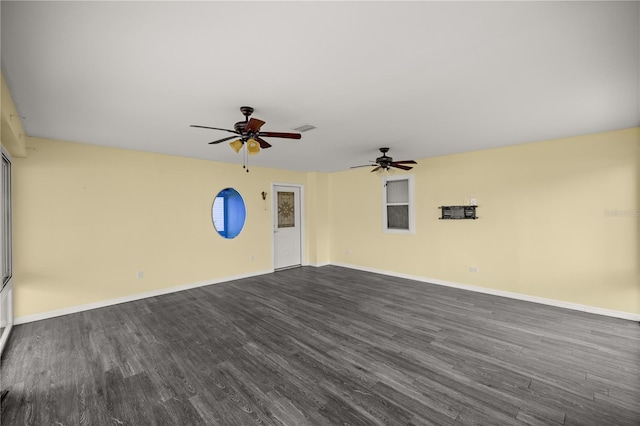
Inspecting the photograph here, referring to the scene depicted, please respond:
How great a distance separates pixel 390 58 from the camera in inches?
75.0

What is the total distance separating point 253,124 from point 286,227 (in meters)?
4.60

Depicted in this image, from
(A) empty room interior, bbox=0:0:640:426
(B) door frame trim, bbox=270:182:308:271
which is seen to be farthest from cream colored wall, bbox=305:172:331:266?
(A) empty room interior, bbox=0:0:640:426

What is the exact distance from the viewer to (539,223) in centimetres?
426

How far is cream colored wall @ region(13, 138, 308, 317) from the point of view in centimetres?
373

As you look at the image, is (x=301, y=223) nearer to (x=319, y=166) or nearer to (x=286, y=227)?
(x=286, y=227)

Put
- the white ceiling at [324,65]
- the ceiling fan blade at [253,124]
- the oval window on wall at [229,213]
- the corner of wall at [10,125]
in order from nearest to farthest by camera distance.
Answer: the white ceiling at [324,65] < the corner of wall at [10,125] < the ceiling fan blade at [253,124] < the oval window on wall at [229,213]

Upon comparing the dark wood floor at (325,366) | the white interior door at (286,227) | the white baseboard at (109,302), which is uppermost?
the white interior door at (286,227)

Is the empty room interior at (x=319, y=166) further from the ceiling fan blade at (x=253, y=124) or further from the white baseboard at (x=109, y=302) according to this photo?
the ceiling fan blade at (x=253, y=124)

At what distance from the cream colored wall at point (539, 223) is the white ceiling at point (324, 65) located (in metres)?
0.66

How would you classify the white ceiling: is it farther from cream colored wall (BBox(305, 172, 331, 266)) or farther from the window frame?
cream colored wall (BBox(305, 172, 331, 266))

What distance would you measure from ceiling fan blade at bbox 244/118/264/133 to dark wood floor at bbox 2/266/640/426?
2.21 m

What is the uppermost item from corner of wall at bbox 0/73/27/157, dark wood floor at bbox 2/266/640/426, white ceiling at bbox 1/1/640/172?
white ceiling at bbox 1/1/640/172

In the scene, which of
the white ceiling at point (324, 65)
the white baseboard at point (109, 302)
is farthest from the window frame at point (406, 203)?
the white baseboard at point (109, 302)

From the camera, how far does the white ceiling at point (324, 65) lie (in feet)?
4.87
